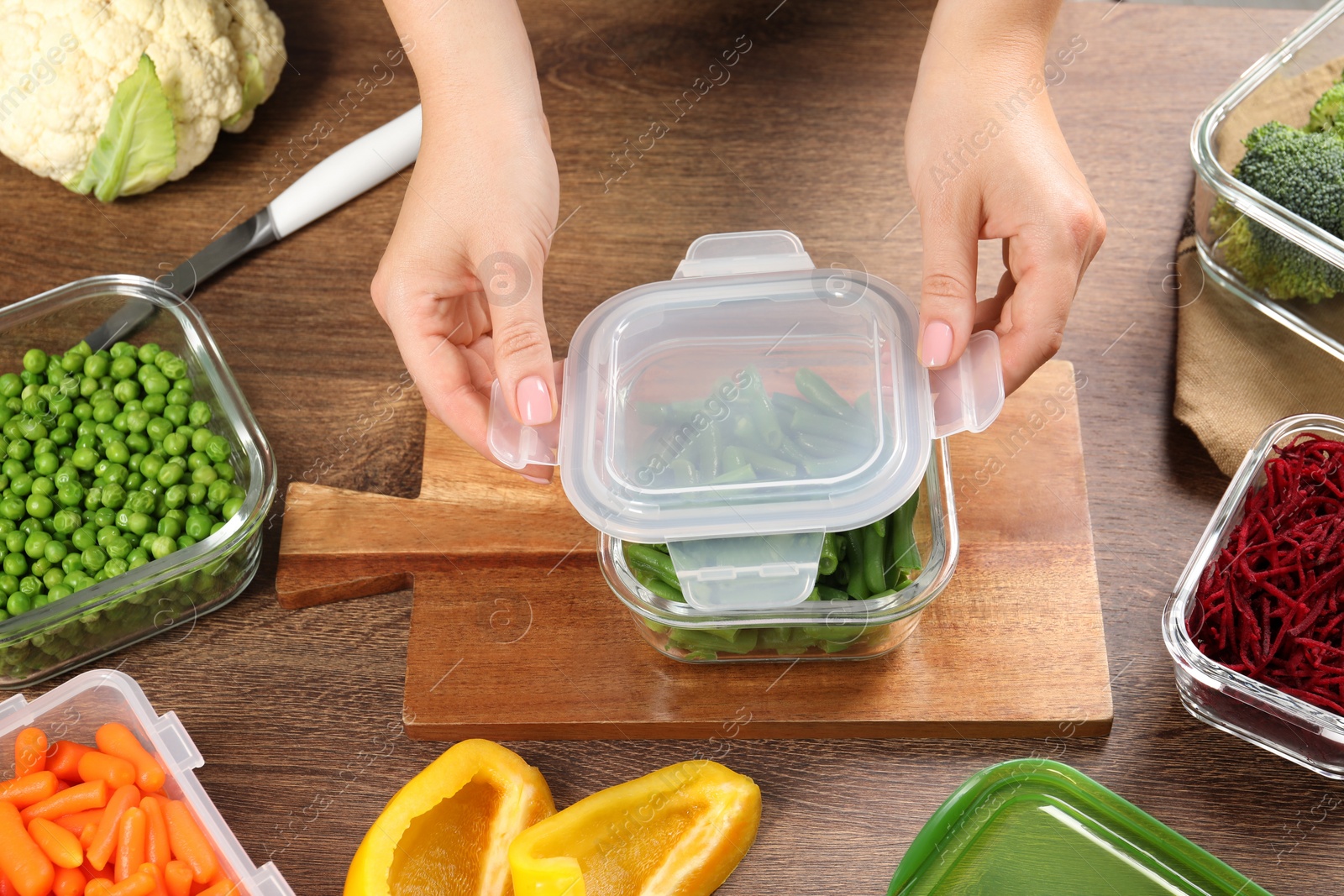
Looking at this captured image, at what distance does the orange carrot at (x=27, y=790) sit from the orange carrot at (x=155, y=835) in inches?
4.5

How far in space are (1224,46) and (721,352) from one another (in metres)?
1.22

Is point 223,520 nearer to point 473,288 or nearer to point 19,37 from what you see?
point 473,288

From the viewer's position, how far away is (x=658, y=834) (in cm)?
122

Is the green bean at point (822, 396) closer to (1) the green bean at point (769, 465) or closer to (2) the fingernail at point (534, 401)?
(1) the green bean at point (769, 465)

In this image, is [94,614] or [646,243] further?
[646,243]

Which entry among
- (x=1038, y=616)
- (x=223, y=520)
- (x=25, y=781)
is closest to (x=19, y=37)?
(x=223, y=520)

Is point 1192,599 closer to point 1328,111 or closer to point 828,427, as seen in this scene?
point 828,427

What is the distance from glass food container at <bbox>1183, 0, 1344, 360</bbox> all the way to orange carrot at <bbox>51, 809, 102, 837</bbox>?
165cm

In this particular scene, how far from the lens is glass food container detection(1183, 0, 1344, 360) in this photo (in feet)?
4.67

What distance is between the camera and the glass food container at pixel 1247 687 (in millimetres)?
1170

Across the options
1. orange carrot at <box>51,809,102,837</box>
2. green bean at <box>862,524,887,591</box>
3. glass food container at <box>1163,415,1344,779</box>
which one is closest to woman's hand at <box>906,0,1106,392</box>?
green bean at <box>862,524,887,591</box>

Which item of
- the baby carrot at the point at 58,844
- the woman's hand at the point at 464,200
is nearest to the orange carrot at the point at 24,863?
the baby carrot at the point at 58,844

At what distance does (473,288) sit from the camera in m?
1.30

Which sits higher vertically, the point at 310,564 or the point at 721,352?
the point at 721,352
